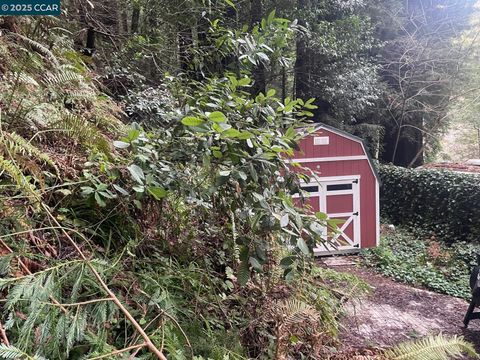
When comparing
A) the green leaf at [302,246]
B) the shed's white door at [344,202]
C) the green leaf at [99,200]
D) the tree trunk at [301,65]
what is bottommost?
the shed's white door at [344,202]

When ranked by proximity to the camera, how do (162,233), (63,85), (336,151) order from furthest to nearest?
(336,151) < (63,85) < (162,233)

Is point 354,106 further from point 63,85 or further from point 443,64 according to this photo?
point 63,85

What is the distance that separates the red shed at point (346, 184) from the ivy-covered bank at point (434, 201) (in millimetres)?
2051

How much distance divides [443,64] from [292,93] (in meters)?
5.05

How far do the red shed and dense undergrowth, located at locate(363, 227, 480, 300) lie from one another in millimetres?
564

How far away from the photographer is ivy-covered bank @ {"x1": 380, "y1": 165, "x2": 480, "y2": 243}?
26.9 ft

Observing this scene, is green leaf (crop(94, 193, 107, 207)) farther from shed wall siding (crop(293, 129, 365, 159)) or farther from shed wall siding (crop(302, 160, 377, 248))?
shed wall siding (crop(302, 160, 377, 248))

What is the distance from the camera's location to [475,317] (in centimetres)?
432

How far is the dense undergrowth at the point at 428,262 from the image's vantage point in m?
6.35

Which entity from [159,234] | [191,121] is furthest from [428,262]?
[191,121]

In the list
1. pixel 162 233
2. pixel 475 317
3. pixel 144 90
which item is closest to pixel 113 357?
pixel 162 233

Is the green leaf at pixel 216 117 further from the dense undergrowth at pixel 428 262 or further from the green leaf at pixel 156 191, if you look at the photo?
the dense undergrowth at pixel 428 262

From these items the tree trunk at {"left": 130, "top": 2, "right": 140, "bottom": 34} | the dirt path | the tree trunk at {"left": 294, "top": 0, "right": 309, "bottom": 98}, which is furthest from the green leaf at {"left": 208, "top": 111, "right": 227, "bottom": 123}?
the tree trunk at {"left": 294, "top": 0, "right": 309, "bottom": 98}

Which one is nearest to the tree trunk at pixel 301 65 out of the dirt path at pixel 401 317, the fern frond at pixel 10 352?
the dirt path at pixel 401 317
